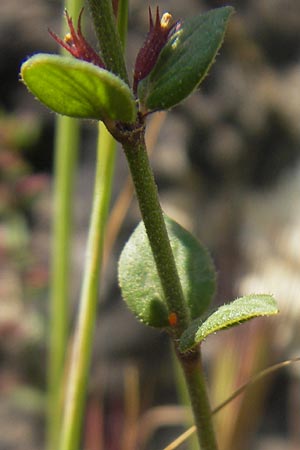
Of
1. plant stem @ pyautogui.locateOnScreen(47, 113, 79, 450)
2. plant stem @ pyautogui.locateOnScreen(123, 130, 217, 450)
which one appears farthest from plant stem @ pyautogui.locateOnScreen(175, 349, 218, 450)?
plant stem @ pyautogui.locateOnScreen(47, 113, 79, 450)

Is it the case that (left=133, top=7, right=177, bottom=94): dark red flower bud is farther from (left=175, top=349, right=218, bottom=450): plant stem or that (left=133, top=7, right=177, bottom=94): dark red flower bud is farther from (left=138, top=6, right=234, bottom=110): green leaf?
(left=175, top=349, right=218, bottom=450): plant stem

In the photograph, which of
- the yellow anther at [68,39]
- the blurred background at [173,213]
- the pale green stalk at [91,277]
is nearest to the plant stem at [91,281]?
the pale green stalk at [91,277]

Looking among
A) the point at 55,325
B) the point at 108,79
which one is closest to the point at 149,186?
the point at 108,79

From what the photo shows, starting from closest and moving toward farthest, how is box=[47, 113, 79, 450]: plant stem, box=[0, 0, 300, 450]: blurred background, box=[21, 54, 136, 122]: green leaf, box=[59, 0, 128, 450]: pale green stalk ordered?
box=[21, 54, 136, 122]: green leaf, box=[59, 0, 128, 450]: pale green stalk, box=[47, 113, 79, 450]: plant stem, box=[0, 0, 300, 450]: blurred background

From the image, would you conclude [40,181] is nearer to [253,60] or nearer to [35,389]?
[35,389]

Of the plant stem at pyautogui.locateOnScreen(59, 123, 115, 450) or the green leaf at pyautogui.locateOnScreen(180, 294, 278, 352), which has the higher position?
the plant stem at pyautogui.locateOnScreen(59, 123, 115, 450)

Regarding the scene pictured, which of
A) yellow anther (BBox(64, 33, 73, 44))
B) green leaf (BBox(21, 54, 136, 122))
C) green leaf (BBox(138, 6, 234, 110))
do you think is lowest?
green leaf (BBox(21, 54, 136, 122))

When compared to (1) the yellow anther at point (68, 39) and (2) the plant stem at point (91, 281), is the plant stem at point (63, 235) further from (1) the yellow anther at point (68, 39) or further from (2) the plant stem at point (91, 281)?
(1) the yellow anther at point (68, 39)
